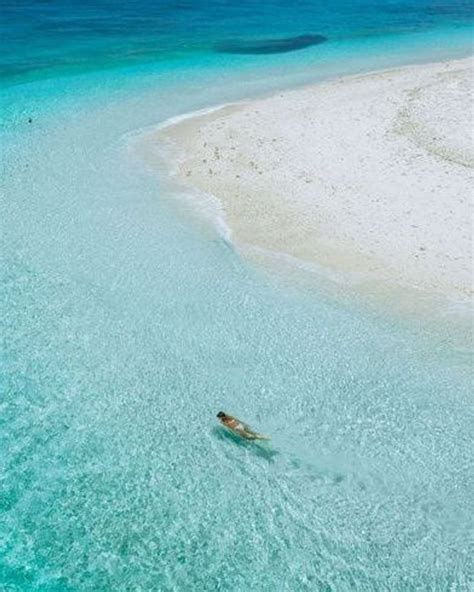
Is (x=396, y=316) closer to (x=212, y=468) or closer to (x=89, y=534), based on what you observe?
(x=212, y=468)

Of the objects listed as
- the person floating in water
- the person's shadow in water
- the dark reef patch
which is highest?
the person floating in water

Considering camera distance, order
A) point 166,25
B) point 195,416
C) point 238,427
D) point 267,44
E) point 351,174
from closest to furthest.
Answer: point 238,427, point 195,416, point 351,174, point 267,44, point 166,25

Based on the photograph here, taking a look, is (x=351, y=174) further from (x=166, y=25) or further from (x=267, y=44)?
(x=166, y=25)

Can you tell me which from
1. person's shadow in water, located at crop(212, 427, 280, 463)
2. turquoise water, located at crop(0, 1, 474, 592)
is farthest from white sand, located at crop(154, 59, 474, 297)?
person's shadow in water, located at crop(212, 427, 280, 463)

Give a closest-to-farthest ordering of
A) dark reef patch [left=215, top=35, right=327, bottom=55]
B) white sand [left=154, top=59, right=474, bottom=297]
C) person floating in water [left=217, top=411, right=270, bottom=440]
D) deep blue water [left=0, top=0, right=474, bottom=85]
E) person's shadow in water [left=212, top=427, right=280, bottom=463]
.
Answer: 1. person's shadow in water [left=212, top=427, right=280, bottom=463]
2. person floating in water [left=217, top=411, right=270, bottom=440]
3. white sand [left=154, top=59, right=474, bottom=297]
4. deep blue water [left=0, top=0, right=474, bottom=85]
5. dark reef patch [left=215, top=35, right=327, bottom=55]

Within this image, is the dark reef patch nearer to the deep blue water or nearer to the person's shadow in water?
the deep blue water

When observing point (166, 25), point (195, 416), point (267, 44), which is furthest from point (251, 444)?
point (166, 25)

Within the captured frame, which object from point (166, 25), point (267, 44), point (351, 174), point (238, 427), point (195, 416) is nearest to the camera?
point (238, 427)
